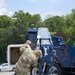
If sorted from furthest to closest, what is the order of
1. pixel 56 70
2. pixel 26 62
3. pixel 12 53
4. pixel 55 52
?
pixel 55 52 → pixel 56 70 → pixel 12 53 → pixel 26 62

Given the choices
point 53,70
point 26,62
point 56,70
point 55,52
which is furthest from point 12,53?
point 26,62

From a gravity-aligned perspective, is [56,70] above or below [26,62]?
below

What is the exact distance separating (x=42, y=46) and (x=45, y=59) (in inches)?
48.7

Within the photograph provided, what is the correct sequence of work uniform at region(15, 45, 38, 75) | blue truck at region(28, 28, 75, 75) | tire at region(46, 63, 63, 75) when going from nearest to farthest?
work uniform at region(15, 45, 38, 75) < tire at region(46, 63, 63, 75) < blue truck at region(28, 28, 75, 75)

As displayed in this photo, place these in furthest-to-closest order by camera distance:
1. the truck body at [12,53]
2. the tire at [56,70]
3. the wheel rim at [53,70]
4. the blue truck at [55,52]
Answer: the blue truck at [55,52] → the tire at [56,70] → the wheel rim at [53,70] → the truck body at [12,53]

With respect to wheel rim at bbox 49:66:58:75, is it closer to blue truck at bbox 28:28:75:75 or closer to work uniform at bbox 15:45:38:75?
blue truck at bbox 28:28:75:75

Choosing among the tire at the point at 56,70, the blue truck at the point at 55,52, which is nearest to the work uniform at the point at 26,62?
the blue truck at the point at 55,52

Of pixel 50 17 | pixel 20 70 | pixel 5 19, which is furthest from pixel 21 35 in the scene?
pixel 20 70

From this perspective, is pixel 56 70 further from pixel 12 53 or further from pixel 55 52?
pixel 12 53

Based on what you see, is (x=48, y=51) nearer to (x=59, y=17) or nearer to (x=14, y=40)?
(x=14, y=40)

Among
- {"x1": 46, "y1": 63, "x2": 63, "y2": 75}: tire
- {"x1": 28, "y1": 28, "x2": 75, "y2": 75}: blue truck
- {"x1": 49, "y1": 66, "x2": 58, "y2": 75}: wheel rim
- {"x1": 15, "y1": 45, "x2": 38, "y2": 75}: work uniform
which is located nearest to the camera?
{"x1": 15, "y1": 45, "x2": 38, "y2": 75}: work uniform

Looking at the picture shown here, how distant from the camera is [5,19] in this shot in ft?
319

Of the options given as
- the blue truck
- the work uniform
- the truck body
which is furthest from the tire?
the work uniform

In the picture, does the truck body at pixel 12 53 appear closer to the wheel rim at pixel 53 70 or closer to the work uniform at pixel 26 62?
the wheel rim at pixel 53 70
